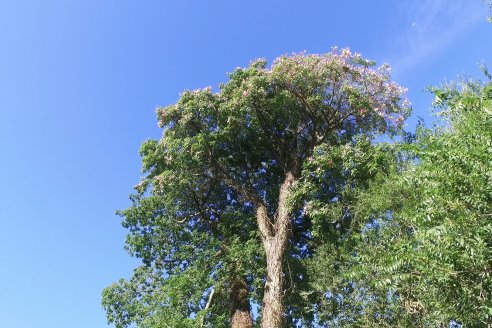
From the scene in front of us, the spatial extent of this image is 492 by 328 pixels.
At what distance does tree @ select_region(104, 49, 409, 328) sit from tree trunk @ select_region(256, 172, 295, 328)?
0.07m

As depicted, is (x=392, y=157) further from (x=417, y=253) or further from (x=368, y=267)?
(x=417, y=253)

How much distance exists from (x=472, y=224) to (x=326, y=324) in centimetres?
578

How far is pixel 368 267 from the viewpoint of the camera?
902 cm

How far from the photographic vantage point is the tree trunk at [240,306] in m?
13.8

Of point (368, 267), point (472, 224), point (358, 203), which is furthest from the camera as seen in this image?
point (358, 203)

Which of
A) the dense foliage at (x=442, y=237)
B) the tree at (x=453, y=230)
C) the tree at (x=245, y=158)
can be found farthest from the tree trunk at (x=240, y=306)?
the tree at (x=453, y=230)

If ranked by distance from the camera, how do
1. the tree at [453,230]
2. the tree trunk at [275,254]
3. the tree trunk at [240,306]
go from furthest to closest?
the tree trunk at [240,306], the tree trunk at [275,254], the tree at [453,230]

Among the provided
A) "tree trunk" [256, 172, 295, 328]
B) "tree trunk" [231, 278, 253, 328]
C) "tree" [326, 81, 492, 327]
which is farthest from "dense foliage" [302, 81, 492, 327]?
"tree trunk" [231, 278, 253, 328]

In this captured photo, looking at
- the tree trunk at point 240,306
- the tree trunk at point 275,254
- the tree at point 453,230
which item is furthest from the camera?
the tree trunk at point 240,306

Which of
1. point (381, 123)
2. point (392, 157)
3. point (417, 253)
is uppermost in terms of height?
point (381, 123)

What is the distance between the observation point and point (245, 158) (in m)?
17.6

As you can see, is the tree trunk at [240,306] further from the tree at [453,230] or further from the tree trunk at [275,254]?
the tree at [453,230]

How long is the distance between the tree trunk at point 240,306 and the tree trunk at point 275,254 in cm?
140

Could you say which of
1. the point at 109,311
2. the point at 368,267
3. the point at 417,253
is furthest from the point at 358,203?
the point at 109,311
